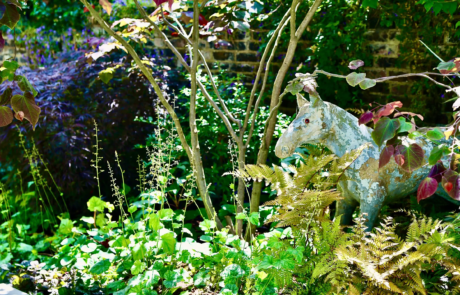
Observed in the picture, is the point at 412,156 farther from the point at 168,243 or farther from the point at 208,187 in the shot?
the point at 168,243

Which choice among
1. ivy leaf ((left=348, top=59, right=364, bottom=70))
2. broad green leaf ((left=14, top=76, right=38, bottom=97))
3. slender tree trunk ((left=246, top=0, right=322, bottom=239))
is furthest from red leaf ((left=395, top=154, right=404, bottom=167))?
broad green leaf ((left=14, top=76, right=38, bottom=97))

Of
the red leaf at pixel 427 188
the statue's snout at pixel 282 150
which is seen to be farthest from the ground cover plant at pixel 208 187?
the statue's snout at pixel 282 150

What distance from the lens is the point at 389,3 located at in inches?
164

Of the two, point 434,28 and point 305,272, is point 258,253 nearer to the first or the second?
point 305,272

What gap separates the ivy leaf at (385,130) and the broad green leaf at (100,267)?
5.65ft

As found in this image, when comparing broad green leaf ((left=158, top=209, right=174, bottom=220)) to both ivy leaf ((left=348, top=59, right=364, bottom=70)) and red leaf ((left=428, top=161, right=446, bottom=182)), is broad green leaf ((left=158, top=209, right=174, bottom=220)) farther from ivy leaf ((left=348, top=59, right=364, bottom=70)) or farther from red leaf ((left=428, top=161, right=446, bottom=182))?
red leaf ((left=428, top=161, right=446, bottom=182))

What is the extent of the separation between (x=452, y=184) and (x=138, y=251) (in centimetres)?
168

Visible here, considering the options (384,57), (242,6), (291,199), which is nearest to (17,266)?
(291,199)

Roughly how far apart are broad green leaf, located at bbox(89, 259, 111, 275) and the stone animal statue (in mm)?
1210

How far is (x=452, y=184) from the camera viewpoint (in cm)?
189

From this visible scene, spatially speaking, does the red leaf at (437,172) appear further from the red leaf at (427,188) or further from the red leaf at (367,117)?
the red leaf at (367,117)

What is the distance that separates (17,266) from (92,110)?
1.65 m

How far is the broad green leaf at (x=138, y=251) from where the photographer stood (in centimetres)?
263

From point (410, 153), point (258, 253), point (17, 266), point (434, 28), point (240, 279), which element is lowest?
point (17, 266)
